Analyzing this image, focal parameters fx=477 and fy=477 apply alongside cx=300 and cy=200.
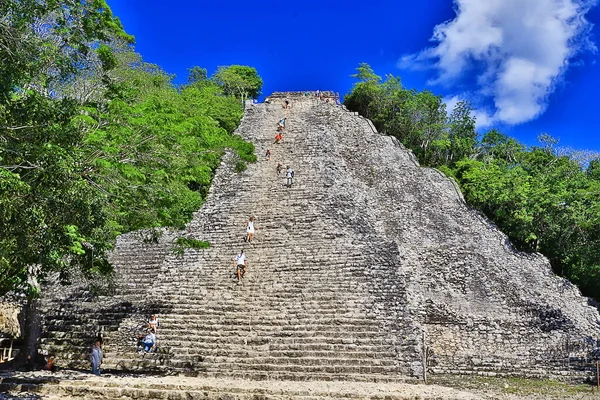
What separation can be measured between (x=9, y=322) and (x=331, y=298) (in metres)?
8.02

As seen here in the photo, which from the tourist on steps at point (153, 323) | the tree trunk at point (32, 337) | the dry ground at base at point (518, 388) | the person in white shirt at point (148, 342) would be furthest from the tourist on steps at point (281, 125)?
the dry ground at base at point (518, 388)

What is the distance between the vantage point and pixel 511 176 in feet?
66.2

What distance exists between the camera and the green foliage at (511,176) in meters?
18.0

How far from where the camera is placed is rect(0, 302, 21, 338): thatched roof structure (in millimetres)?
11758

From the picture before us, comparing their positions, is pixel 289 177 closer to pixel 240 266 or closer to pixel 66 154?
pixel 240 266

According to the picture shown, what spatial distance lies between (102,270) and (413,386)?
604cm

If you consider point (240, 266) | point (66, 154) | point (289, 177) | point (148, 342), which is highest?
point (289, 177)

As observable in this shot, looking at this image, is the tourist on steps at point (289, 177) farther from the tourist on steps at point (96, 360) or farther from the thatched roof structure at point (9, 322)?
the tourist on steps at point (96, 360)

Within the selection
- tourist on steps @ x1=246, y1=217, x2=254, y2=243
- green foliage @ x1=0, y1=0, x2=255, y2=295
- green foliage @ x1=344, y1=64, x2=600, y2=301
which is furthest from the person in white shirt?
green foliage @ x1=344, y1=64, x2=600, y2=301

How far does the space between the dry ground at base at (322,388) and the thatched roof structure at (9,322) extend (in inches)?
130

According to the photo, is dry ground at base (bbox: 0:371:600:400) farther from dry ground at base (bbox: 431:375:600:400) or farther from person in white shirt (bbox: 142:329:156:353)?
person in white shirt (bbox: 142:329:156:353)

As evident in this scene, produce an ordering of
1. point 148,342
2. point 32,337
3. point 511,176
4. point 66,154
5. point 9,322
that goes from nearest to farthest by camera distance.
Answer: point 66,154 → point 148,342 → point 32,337 → point 9,322 → point 511,176

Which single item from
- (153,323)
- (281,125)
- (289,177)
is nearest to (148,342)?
(153,323)

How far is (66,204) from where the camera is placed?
568 centimetres
